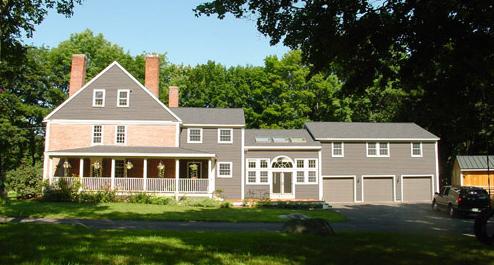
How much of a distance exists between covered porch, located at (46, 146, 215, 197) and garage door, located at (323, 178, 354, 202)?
947 centimetres

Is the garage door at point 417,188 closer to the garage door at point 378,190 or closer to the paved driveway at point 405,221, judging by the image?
the garage door at point 378,190

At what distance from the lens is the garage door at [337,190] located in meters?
38.6

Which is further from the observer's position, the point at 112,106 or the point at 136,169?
the point at 112,106

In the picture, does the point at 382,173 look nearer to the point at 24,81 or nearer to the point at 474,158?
the point at 474,158

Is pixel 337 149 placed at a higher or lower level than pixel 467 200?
higher

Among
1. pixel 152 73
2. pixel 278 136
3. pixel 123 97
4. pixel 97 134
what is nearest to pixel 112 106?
pixel 123 97

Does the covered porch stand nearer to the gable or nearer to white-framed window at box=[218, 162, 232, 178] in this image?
white-framed window at box=[218, 162, 232, 178]

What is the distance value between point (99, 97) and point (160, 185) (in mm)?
8307

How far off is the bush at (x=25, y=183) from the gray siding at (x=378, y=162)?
21.0m

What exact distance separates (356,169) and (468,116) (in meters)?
25.7

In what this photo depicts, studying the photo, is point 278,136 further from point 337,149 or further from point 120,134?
point 120,134

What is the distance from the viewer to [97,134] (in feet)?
116

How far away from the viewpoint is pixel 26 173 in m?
32.1

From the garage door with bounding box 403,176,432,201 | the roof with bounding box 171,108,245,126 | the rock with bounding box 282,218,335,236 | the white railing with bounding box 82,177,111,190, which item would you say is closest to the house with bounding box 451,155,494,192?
the garage door with bounding box 403,176,432,201
